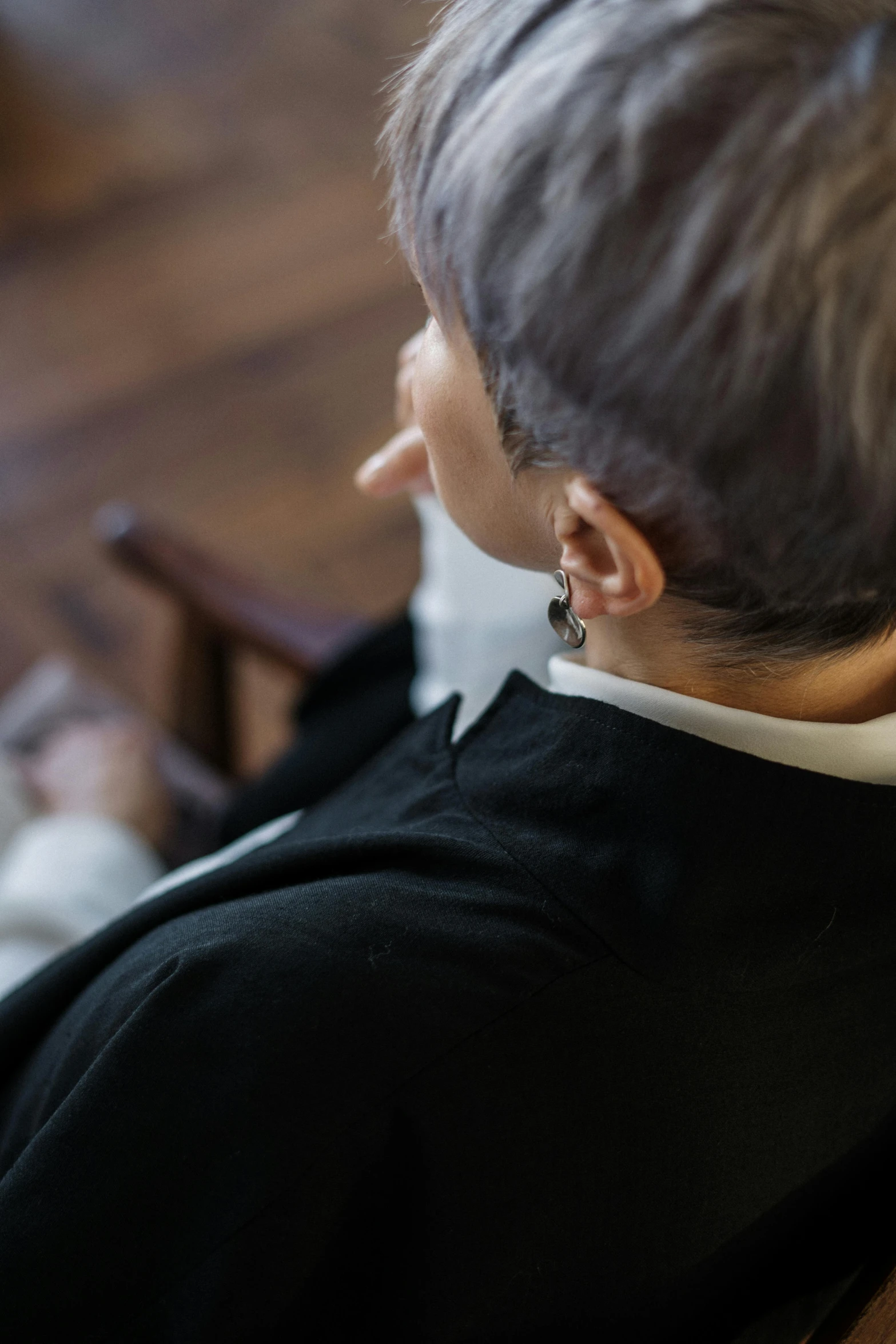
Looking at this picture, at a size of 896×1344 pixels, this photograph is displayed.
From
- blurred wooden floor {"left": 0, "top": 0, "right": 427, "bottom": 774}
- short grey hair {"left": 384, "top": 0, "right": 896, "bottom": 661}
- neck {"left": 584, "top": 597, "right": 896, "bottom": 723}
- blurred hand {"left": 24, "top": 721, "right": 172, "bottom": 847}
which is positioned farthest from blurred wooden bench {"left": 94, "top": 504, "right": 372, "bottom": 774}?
short grey hair {"left": 384, "top": 0, "right": 896, "bottom": 661}

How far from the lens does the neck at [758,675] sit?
0.49 m

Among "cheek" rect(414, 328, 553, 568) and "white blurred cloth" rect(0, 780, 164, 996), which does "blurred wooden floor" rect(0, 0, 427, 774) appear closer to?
"white blurred cloth" rect(0, 780, 164, 996)

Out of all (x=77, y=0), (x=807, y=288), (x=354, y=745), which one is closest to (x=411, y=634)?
(x=354, y=745)

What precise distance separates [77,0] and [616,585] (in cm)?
251

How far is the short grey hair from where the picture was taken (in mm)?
326

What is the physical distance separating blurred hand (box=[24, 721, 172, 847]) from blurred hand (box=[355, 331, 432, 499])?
384mm

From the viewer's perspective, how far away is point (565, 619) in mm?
525

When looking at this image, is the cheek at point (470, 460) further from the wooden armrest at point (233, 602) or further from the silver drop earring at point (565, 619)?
the wooden armrest at point (233, 602)

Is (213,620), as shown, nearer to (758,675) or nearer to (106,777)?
(106,777)

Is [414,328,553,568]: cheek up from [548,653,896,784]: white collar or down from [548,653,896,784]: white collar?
up

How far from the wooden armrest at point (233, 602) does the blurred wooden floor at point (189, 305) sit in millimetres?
518

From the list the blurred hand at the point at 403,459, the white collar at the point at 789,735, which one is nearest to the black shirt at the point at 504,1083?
the white collar at the point at 789,735

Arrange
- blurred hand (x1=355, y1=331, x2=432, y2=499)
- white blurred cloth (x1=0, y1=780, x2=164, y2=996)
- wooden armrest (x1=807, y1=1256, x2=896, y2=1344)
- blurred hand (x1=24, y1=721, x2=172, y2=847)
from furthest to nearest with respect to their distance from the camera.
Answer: blurred hand (x1=24, y1=721, x2=172, y2=847) < white blurred cloth (x1=0, y1=780, x2=164, y2=996) < blurred hand (x1=355, y1=331, x2=432, y2=499) < wooden armrest (x1=807, y1=1256, x2=896, y2=1344)

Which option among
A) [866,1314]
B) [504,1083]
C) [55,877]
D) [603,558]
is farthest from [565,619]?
[55,877]
